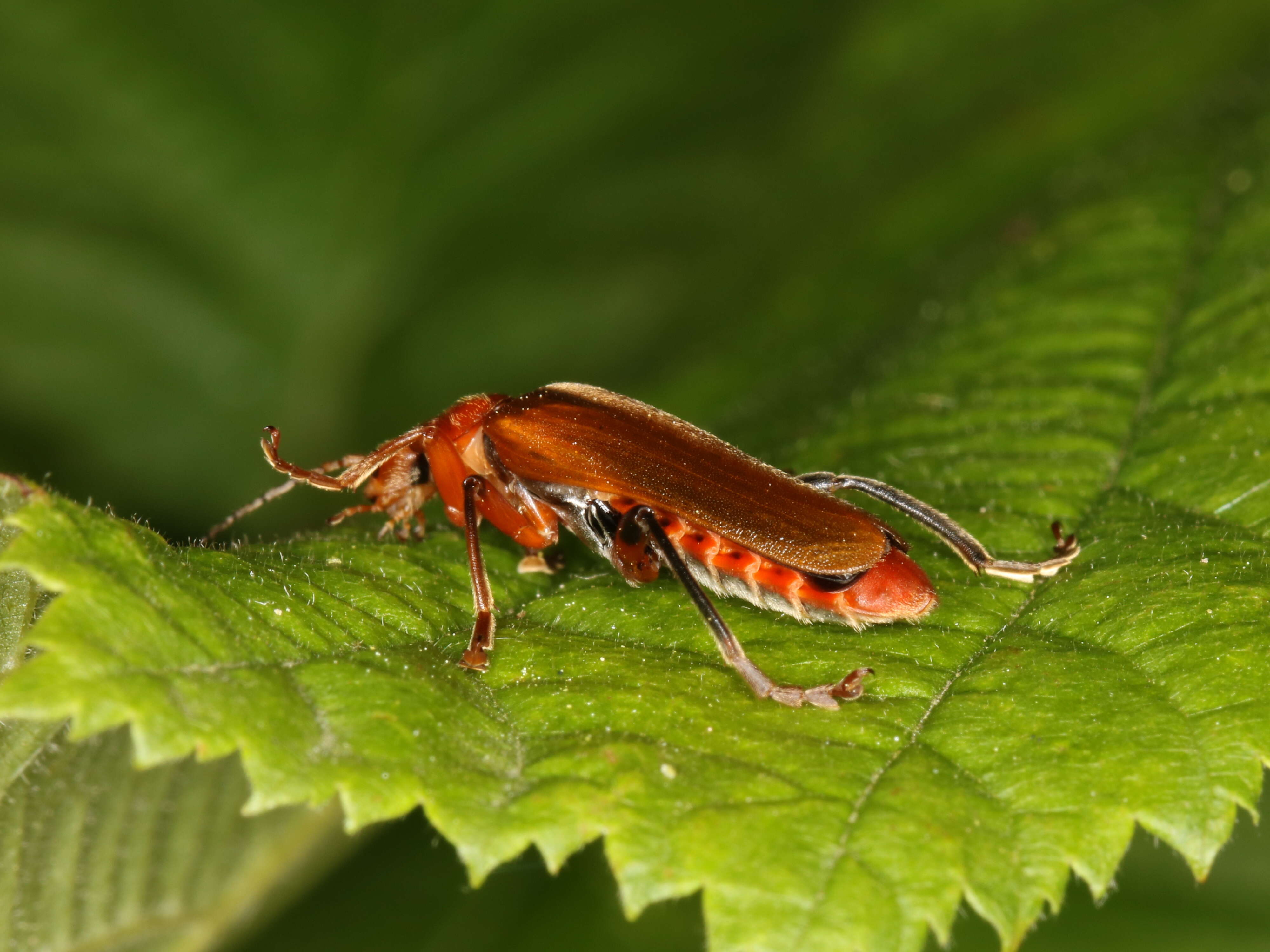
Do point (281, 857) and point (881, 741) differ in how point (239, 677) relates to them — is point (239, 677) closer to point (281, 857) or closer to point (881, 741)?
point (881, 741)

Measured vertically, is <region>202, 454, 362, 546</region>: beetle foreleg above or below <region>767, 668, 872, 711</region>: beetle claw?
above

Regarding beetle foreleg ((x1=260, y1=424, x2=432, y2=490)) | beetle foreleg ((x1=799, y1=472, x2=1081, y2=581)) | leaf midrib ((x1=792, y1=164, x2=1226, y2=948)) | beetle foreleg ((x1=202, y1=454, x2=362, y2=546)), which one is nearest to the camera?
leaf midrib ((x1=792, y1=164, x2=1226, y2=948))

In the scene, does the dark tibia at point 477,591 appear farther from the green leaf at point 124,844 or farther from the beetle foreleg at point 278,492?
the green leaf at point 124,844

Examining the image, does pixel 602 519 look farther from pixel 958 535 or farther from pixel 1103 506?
pixel 1103 506

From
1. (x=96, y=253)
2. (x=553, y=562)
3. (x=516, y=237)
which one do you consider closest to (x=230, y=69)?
(x=96, y=253)

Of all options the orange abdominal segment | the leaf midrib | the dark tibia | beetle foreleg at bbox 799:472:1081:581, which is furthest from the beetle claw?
the dark tibia

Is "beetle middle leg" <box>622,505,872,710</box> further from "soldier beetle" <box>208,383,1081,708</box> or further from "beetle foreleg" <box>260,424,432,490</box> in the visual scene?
"beetle foreleg" <box>260,424,432,490</box>

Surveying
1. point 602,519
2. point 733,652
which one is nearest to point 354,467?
point 602,519
